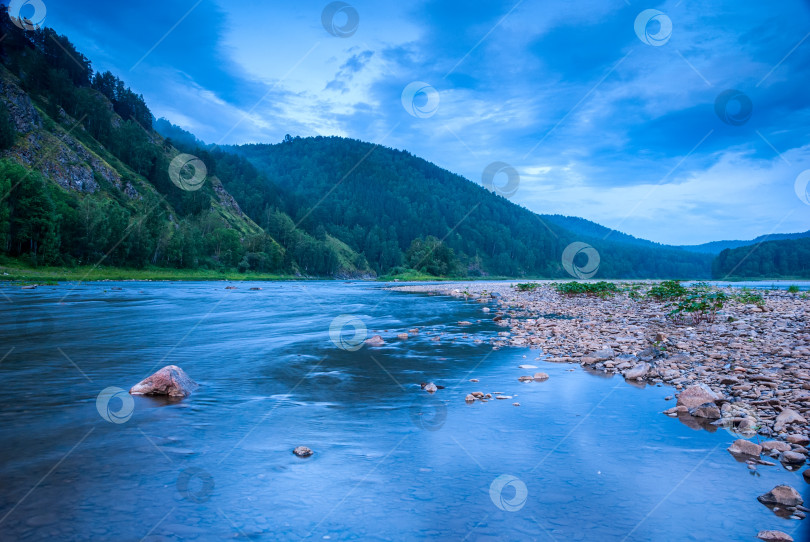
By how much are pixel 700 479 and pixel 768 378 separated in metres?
5.35

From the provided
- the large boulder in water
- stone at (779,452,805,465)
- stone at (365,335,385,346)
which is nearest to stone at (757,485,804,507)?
stone at (779,452,805,465)

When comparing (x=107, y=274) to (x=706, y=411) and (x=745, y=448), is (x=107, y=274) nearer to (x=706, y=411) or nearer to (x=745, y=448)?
(x=706, y=411)

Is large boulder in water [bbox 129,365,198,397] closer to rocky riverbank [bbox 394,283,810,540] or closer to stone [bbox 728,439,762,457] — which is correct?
rocky riverbank [bbox 394,283,810,540]

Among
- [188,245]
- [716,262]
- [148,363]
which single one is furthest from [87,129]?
[716,262]

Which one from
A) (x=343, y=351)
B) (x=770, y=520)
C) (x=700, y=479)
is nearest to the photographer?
(x=770, y=520)

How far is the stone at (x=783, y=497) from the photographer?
5.04 metres

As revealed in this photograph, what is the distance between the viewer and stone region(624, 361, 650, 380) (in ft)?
37.9

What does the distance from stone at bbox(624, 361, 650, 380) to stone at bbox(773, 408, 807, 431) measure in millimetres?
4117

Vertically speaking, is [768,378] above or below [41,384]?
above

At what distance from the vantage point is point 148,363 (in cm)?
1367

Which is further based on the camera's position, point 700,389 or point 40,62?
point 40,62

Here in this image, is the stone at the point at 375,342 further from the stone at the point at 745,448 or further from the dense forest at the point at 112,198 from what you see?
the dense forest at the point at 112,198

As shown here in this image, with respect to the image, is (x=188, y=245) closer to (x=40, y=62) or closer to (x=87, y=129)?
(x=87, y=129)

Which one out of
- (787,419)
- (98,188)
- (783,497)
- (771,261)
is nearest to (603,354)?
(787,419)
